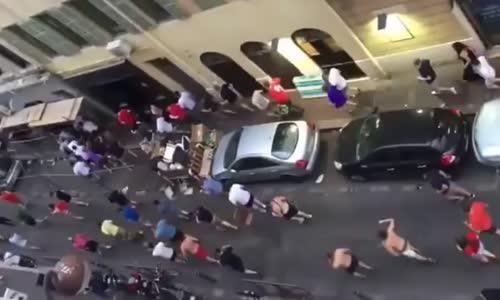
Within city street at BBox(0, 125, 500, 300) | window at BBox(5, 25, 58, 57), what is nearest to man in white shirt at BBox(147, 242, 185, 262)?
city street at BBox(0, 125, 500, 300)

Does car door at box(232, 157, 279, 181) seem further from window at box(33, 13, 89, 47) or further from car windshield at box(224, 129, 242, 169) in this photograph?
window at box(33, 13, 89, 47)

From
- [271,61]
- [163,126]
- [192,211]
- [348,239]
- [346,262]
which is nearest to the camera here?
[346,262]

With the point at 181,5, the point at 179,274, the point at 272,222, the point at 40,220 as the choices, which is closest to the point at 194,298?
the point at 179,274

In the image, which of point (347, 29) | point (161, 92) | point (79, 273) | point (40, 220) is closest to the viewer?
point (79, 273)

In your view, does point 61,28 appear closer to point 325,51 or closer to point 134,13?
point 134,13

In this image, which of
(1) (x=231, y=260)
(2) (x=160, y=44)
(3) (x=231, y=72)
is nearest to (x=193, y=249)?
(1) (x=231, y=260)

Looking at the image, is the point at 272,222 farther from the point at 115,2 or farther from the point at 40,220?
the point at 40,220

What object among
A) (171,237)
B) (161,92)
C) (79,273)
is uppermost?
(161,92)
